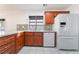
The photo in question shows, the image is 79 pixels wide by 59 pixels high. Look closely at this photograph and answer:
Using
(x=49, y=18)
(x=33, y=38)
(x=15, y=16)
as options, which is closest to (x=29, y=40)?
(x=33, y=38)

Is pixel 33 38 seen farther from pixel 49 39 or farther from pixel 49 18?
pixel 49 18

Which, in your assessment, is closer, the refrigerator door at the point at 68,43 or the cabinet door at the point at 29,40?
the refrigerator door at the point at 68,43

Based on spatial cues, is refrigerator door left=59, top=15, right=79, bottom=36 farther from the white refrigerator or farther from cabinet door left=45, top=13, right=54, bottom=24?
cabinet door left=45, top=13, right=54, bottom=24

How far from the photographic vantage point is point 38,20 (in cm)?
1034

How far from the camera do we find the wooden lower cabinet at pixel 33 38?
793 centimetres

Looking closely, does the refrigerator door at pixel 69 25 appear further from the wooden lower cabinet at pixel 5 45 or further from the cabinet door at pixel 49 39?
the wooden lower cabinet at pixel 5 45

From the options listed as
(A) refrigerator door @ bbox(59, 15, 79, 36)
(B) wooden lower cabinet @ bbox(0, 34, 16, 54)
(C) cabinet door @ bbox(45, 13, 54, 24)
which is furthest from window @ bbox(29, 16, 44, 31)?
(B) wooden lower cabinet @ bbox(0, 34, 16, 54)

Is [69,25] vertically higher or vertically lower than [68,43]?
higher

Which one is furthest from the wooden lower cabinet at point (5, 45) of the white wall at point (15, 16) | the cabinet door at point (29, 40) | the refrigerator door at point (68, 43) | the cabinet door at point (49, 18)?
the white wall at point (15, 16)

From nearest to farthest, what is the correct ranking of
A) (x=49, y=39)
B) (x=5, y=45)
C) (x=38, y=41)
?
(x=5, y=45) → (x=49, y=39) → (x=38, y=41)

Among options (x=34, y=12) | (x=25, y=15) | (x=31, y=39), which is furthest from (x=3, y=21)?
(x=31, y=39)

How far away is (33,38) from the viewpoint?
7973 mm

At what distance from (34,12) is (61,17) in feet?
13.4

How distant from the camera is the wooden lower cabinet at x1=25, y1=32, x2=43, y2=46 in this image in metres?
7.93
